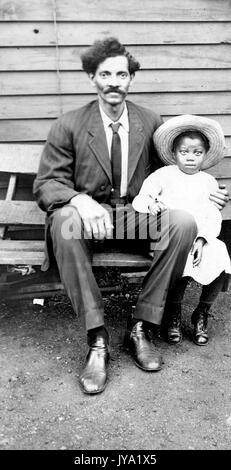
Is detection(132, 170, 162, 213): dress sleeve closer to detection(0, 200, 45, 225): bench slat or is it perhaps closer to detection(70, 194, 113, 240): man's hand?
detection(70, 194, 113, 240): man's hand

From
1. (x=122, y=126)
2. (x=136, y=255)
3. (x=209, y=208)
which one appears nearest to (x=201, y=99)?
(x=122, y=126)

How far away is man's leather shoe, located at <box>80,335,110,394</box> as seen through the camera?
2.52 m

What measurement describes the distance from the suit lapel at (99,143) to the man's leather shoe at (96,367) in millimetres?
1092

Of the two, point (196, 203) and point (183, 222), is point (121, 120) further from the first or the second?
point (183, 222)

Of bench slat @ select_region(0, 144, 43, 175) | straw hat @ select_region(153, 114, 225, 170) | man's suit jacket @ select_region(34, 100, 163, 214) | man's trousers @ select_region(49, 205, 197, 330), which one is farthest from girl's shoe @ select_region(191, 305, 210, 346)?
bench slat @ select_region(0, 144, 43, 175)

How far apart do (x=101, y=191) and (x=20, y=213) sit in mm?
806

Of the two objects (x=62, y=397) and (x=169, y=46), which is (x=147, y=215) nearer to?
(x=62, y=397)

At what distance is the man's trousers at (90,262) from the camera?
2.59 metres

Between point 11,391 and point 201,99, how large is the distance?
2643 mm

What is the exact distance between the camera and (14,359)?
290 cm

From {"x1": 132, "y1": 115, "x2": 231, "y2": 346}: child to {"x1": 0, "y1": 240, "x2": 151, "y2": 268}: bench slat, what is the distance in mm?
295

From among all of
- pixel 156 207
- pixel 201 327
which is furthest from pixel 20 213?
pixel 201 327

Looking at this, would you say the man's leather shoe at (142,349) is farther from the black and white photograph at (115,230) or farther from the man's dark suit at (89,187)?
the man's dark suit at (89,187)

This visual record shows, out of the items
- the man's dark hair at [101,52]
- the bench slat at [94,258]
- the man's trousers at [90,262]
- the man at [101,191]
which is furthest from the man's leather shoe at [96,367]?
the man's dark hair at [101,52]
